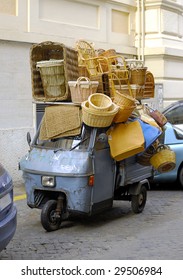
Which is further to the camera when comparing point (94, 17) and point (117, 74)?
point (94, 17)

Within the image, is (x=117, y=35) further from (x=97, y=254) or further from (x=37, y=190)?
(x=97, y=254)

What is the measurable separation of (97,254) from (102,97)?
2239 millimetres

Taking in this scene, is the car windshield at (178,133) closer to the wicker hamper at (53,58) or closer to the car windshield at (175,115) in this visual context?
the car windshield at (175,115)

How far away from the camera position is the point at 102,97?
7375 mm

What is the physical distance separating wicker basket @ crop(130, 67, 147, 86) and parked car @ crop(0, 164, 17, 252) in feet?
11.7

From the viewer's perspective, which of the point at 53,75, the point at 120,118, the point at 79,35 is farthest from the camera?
the point at 79,35

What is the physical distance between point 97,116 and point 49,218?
151 centimetres

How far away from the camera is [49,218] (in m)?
7.17

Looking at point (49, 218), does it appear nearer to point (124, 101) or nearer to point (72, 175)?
point (72, 175)

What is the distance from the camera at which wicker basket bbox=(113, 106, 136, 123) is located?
7.26m

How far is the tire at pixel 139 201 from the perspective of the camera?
809 cm

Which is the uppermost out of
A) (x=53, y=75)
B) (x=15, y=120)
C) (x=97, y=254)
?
(x=53, y=75)
